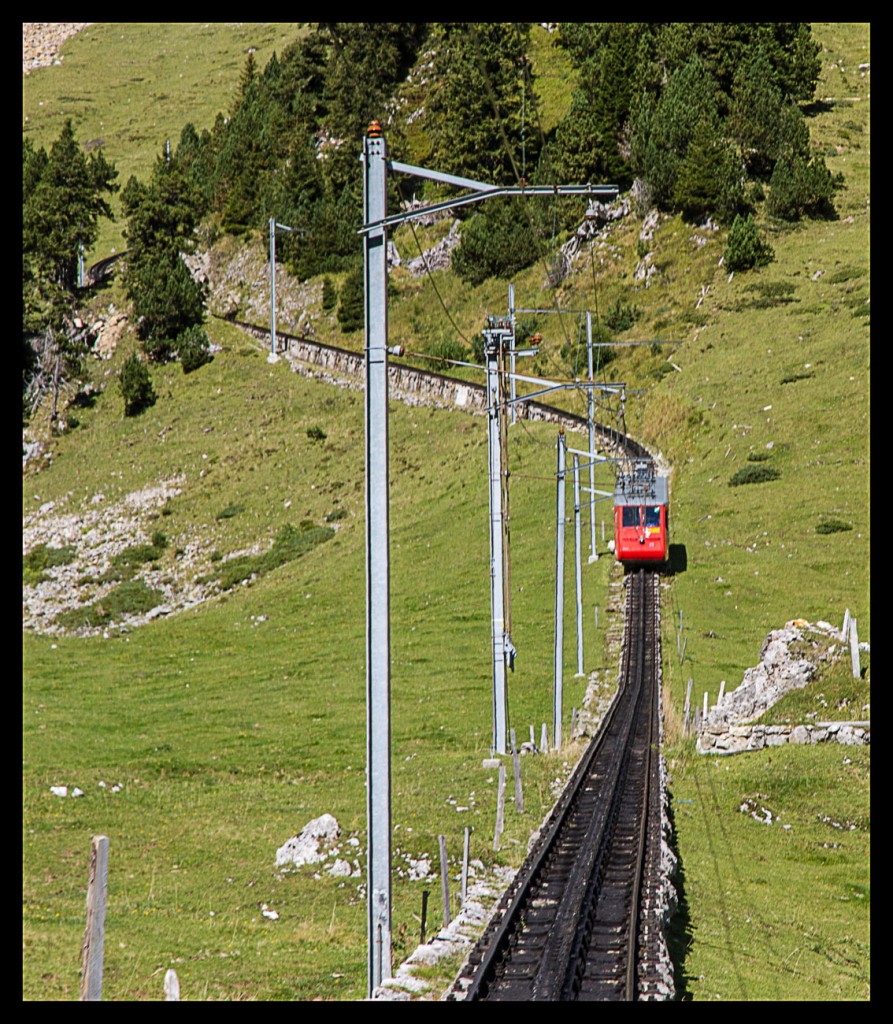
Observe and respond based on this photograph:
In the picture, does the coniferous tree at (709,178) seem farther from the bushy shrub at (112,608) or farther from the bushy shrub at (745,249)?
the bushy shrub at (112,608)

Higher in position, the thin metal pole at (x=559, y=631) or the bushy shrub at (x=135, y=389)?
the bushy shrub at (x=135, y=389)

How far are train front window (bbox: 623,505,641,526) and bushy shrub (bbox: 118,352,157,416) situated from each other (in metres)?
63.2

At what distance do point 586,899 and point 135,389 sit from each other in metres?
95.0

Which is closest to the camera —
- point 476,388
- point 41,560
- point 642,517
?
point 642,517

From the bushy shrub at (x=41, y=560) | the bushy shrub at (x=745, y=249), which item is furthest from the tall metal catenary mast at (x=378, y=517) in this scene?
the bushy shrub at (x=745, y=249)

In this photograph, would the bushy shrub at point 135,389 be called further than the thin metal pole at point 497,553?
Yes

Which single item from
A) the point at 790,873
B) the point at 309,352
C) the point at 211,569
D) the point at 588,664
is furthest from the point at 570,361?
the point at 790,873

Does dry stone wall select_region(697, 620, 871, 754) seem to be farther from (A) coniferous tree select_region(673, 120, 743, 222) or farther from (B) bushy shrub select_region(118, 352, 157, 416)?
(B) bushy shrub select_region(118, 352, 157, 416)

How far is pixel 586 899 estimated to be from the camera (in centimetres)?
1905

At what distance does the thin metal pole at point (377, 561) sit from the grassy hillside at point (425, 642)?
6.79 feet

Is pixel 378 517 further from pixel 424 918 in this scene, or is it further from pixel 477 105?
pixel 477 105

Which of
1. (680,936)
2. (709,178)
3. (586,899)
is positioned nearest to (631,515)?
(680,936)

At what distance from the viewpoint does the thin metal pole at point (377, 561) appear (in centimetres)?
1573
